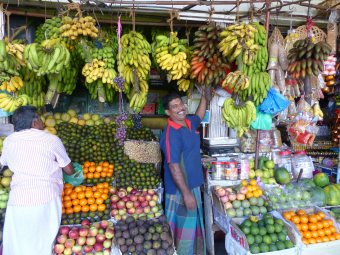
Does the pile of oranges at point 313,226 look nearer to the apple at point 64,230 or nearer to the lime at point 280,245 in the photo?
the lime at point 280,245

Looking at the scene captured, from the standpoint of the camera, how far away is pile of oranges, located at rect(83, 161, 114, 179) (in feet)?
10.6

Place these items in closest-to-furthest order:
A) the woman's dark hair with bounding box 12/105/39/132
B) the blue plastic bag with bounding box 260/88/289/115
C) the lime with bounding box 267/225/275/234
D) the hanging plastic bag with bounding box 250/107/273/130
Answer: the woman's dark hair with bounding box 12/105/39/132, the lime with bounding box 267/225/275/234, the blue plastic bag with bounding box 260/88/289/115, the hanging plastic bag with bounding box 250/107/273/130

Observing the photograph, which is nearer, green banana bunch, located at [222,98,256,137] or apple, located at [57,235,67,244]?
apple, located at [57,235,67,244]

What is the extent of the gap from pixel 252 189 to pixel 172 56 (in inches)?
59.9

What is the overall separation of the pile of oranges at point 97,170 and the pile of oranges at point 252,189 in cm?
136

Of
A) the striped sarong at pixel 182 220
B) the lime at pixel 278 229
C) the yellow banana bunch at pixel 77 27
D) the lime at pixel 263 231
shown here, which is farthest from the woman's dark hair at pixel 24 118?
the lime at pixel 278 229

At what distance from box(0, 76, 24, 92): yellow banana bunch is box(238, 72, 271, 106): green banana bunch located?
208cm

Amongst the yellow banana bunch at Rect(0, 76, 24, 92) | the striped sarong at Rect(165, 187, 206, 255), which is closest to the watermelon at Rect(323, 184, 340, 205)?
the striped sarong at Rect(165, 187, 206, 255)

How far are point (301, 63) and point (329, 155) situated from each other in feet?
7.39

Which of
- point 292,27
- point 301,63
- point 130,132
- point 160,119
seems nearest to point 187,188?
point 130,132

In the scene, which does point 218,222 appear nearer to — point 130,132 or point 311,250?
point 311,250

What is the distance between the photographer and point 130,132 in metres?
3.70

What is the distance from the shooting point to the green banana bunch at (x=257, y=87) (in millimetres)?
3135

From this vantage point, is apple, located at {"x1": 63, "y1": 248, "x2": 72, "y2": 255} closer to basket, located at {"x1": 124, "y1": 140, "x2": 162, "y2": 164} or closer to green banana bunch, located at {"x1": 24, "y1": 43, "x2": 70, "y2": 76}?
basket, located at {"x1": 124, "y1": 140, "x2": 162, "y2": 164}
